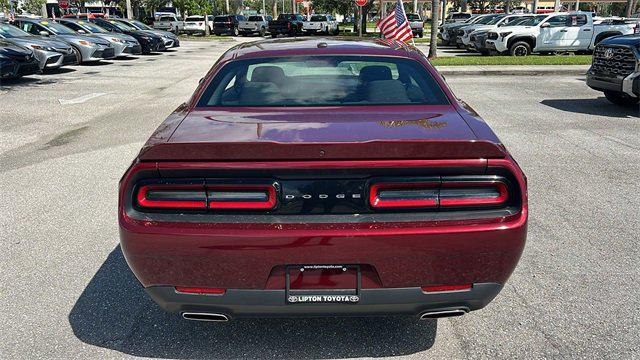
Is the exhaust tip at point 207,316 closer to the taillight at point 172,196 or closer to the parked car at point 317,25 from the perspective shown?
the taillight at point 172,196

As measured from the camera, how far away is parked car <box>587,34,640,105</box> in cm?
927

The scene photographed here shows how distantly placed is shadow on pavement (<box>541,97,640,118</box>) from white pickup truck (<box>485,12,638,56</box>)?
29.5ft

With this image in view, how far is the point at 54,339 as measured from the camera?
118 inches

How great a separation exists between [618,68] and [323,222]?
931 cm

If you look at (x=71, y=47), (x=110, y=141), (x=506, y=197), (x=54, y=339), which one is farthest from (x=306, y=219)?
(x=71, y=47)

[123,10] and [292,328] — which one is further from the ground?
[123,10]

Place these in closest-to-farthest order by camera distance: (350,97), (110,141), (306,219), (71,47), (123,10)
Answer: (306,219), (350,97), (110,141), (71,47), (123,10)

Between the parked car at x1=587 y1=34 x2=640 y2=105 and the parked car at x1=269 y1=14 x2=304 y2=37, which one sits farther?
the parked car at x1=269 y1=14 x2=304 y2=37

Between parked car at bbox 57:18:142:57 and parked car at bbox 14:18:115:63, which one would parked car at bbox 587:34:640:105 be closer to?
parked car at bbox 14:18:115:63

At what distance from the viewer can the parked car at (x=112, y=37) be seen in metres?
20.5

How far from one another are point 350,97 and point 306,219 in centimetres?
127

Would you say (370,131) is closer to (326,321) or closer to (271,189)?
→ (271,189)

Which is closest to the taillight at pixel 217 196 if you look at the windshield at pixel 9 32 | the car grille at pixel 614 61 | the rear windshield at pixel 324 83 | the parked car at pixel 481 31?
the rear windshield at pixel 324 83

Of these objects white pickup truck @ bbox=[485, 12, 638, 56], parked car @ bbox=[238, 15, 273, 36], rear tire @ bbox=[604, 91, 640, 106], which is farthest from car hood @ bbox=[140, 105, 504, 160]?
parked car @ bbox=[238, 15, 273, 36]
